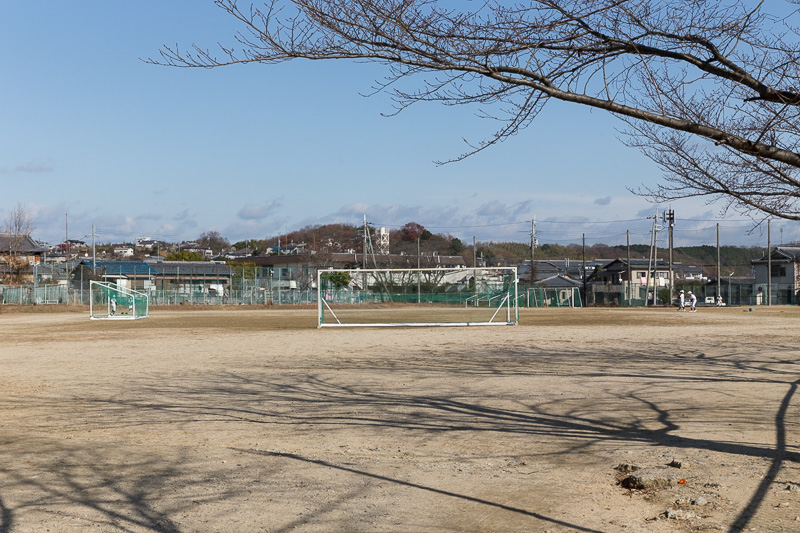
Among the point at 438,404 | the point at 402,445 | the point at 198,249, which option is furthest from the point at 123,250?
the point at 402,445

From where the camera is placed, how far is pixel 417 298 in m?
32.7

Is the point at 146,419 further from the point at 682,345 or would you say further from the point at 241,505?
→ the point at 682,345

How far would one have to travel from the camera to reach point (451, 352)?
1756 centimetres

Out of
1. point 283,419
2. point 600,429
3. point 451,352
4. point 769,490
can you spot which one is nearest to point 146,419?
point 283,419

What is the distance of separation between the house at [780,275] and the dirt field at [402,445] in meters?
61.7

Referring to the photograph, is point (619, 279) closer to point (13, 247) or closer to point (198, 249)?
point (13, 247)

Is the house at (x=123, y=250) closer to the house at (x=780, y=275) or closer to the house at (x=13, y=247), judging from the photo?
the house at (x=13, y=247)

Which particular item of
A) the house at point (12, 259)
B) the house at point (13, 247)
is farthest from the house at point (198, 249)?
the house at point (12, 259)

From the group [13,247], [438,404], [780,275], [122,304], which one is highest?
[13,247]

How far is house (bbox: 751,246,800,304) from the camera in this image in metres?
70.6

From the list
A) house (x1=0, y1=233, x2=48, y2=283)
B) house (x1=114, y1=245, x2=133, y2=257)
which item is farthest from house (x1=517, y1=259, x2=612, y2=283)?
house (x1=114, y1=245, x2=133, y2=257)

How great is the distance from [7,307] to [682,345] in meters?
48.7

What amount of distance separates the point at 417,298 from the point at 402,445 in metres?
25.6

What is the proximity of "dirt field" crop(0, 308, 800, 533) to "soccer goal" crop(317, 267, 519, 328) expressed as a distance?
621 inches
